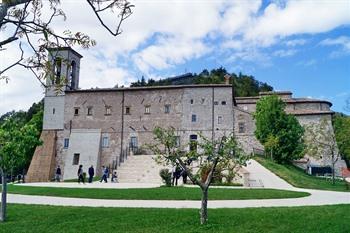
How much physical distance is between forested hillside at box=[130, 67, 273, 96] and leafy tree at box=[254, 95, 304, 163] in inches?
1121


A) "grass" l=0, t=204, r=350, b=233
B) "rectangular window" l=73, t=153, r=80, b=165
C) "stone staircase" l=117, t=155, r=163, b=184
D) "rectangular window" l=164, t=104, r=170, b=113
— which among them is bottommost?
"grass" l=0, t=204, r=350, b=233

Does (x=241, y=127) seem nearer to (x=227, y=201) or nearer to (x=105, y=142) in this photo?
(x=105, y=142)

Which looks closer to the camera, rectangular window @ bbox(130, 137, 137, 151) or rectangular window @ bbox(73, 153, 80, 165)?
rectangular window @ bbox(130, 137, 137, 151)

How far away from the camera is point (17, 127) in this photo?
11.7 meters

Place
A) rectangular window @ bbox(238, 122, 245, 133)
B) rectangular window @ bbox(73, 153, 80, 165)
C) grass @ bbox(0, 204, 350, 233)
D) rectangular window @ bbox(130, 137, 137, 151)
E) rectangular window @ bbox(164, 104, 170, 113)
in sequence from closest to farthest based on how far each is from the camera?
grass @ bbox(0, 204, 350, 233)
rectangular window @ bbox(130, 137, 137, 151)
rectangular window @ bbox(73, 153, 80, 165)
rectangular window @ bbox(238, 122, 245, 133)
rectangular window @ bbox(164, 104, 170, 113)

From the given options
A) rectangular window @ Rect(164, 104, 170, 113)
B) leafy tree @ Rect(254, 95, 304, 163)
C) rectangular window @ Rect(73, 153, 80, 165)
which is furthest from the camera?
rectangular window @ Rect(164, 104, 170, 113)

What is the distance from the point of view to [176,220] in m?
11.0

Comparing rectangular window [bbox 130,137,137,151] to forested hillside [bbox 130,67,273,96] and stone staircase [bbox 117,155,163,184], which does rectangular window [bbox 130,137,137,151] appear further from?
forested hillside [bbox 130,67,273,96]

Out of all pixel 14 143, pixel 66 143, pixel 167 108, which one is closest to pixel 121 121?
pixel 167 108

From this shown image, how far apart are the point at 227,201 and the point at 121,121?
1196 inches

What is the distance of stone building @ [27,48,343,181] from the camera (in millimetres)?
43250

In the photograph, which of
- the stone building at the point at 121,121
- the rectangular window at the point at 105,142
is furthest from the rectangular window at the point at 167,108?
the rectangular window at the point at 105,142

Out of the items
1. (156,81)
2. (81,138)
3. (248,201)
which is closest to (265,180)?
(248,201)

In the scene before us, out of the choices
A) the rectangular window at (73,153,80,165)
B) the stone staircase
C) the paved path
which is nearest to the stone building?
the rectangular window at (73,153,80,165)
